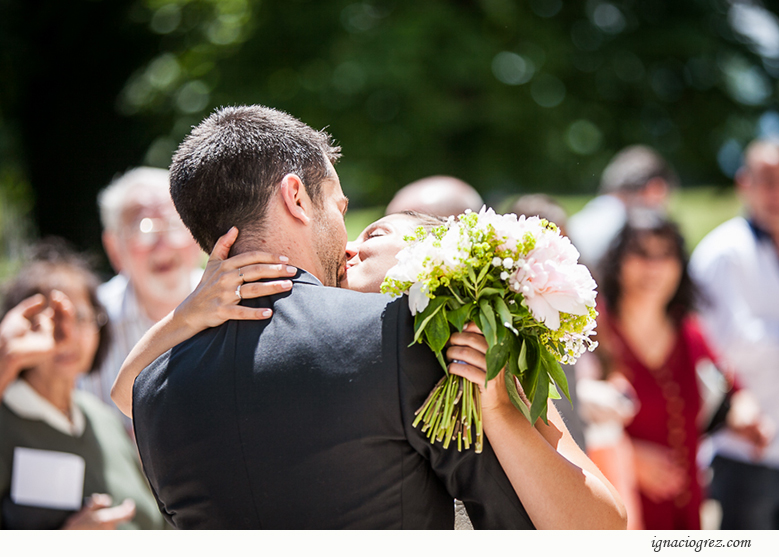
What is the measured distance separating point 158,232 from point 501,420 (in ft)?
9.85

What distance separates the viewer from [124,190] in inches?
167

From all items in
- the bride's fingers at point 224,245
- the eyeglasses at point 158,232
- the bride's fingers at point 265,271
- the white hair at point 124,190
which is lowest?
the bride's fingers at point 265,271

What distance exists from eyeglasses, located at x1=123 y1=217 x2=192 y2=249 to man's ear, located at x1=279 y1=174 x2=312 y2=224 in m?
2.44

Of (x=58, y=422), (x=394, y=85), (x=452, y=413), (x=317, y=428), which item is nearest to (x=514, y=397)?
(x=452, y=413)

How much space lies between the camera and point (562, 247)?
1.71 meters

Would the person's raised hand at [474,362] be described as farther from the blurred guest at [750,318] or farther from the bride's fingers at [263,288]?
the blurred guest at [750,318]

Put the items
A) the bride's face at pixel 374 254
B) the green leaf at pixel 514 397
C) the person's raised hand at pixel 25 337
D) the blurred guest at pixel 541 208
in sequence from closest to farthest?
1. the green leaf at pixel 514 397
2. the bride's face at pixel 374 254
3. the person's raised hand at pixel 25 337
4. the blurred guest at pixel 541 208

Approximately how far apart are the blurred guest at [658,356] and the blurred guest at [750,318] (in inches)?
14.2

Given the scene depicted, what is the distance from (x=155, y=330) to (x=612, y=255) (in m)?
3.15

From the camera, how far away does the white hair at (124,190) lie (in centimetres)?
419

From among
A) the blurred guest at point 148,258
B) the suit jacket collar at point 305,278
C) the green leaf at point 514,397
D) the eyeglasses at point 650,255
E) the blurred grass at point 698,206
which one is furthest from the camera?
the blurred grass at point 698,206

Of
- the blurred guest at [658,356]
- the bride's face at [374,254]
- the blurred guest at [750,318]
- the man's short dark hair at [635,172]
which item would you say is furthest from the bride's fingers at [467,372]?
the man's short dark hair at [635,172]

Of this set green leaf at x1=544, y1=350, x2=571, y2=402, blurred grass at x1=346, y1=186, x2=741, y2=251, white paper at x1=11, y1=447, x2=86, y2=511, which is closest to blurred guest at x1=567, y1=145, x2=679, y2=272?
blurred grass at x1=346, y1=186, x2=741, y2=251

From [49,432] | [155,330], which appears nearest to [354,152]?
[49,432]
